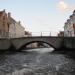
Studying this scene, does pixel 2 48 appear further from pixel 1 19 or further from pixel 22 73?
pixel 22 73

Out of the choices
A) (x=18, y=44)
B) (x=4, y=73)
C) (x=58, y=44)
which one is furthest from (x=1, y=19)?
(x=4, y=73)

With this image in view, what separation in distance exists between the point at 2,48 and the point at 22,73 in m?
28.6

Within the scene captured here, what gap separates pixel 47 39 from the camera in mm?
49250

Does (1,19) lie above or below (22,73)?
above

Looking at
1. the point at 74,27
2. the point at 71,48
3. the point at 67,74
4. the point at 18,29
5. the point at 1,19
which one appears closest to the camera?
the point at 67,74

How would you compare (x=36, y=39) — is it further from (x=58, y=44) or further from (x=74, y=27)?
(x=74, y=27)

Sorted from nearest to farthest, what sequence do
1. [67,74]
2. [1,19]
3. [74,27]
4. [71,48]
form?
1. [67,74]
2. [71,48]
3. [1,19]
4. [74,27]

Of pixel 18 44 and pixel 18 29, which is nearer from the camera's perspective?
pixel 18 44

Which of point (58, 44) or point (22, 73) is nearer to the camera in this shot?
point (22, 73)

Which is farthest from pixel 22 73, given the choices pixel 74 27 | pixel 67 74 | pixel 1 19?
pixel 74 27

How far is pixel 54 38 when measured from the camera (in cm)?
4884

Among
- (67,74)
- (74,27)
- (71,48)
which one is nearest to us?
(67,74)

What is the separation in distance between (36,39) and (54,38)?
10.5ft

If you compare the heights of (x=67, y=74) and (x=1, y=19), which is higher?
(x=1, y=19)
